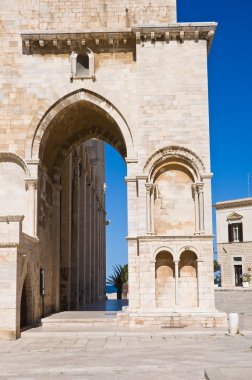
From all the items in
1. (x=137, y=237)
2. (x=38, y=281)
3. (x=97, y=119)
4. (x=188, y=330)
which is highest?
(x=97, y=119)

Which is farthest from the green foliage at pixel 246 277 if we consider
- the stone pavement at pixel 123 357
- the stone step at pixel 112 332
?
the stone pavement at pixel 123 357

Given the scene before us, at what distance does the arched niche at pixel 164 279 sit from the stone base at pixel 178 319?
0.56 m

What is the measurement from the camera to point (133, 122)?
1925 cm

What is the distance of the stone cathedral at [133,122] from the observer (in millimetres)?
18047

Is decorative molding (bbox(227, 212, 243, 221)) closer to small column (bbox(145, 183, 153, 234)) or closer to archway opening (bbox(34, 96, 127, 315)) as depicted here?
archway opening (bbox(34, 96, 127, 315))

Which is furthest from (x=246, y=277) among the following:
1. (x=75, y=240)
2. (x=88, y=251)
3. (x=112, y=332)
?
(x=112, y=332)

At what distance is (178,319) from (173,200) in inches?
158

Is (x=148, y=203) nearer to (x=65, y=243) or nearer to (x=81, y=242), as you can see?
(x=65, y=243)

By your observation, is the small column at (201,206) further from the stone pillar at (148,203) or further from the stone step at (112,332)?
the stone step at (112,332)

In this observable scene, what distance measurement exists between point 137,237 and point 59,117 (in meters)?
5.50

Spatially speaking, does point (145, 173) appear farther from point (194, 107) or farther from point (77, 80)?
point (77, 80)

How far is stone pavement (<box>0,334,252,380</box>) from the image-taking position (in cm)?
966

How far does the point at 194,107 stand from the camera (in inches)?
751

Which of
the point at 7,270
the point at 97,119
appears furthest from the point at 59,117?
the point at 7,270
